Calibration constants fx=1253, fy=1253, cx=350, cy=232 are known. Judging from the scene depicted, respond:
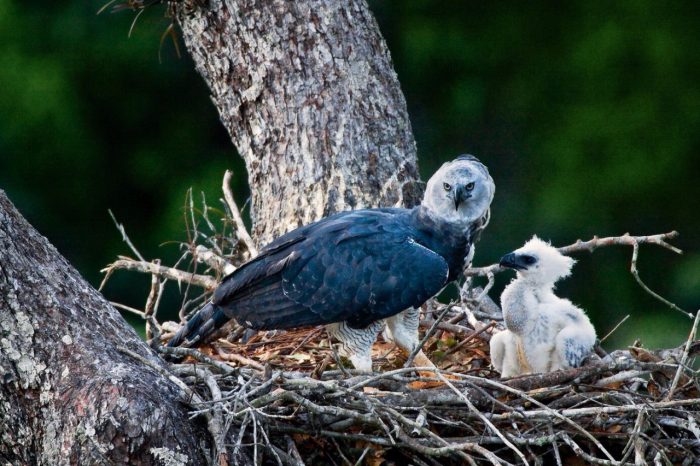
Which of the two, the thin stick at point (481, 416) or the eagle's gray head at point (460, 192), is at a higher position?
the eagle's gray head at point (460, 192)

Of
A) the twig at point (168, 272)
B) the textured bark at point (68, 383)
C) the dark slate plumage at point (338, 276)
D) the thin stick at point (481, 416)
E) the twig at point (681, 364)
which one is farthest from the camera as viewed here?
the twig at point (168, 272)

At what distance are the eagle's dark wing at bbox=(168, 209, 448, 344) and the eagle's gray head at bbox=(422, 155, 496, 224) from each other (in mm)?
140

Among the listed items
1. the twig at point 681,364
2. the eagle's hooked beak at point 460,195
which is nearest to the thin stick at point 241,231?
the eagle's hooked beak at point 460,195

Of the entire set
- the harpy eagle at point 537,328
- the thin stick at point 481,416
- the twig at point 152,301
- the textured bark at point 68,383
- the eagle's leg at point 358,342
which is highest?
the textured bark at point 68,383

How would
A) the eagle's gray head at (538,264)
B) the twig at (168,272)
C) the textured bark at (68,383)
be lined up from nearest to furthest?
1. the textured bark at (68,383)
2. the eagle's gray head at (538,264)
3. the twig at (168,272)

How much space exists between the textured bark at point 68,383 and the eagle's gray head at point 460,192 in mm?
1218

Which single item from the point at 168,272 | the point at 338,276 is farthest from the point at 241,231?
the point at 338,276

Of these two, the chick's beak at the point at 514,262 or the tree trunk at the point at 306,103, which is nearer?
the chick's beak at the point at 514,262

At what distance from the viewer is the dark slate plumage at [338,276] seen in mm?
3807

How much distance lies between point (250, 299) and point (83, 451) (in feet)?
3.66

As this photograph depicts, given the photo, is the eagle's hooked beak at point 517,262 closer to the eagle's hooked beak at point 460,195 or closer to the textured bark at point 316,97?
the eagle's hooked beak at point 460,195

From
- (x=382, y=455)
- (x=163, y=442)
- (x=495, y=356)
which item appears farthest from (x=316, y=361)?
(x=163, y=442)

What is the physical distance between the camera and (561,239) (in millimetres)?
7418

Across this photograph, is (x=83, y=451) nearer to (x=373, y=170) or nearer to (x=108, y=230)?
(x=373, y=170)
